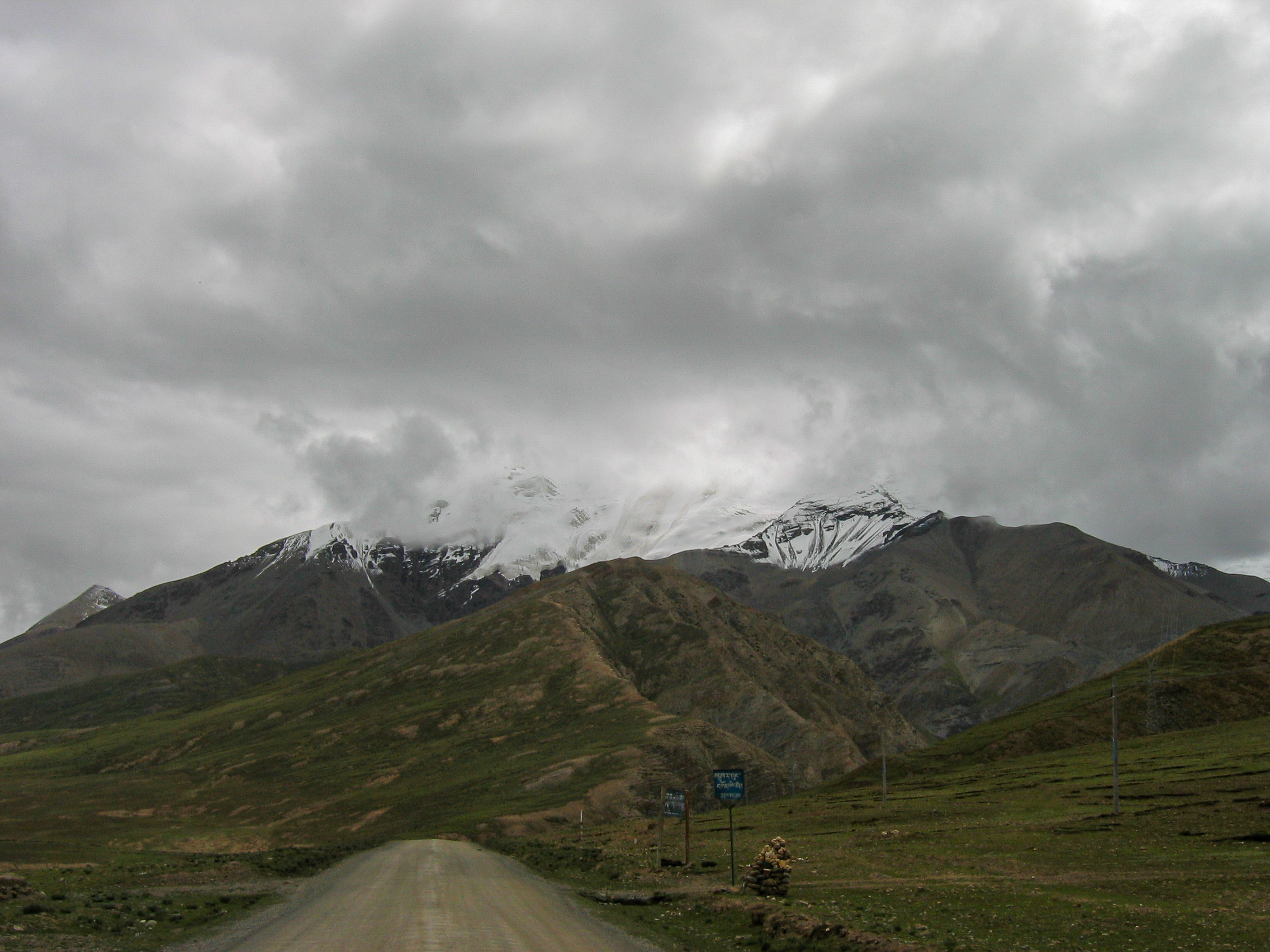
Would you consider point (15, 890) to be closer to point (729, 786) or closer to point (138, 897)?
point (138, 897)

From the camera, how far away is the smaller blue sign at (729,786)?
132 feet

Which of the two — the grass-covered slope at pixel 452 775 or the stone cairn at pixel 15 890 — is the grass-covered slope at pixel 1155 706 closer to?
the grass-covered slope at pixel 452 775

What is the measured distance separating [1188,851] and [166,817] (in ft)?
519

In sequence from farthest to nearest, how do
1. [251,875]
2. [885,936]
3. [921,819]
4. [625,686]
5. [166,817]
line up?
[625,686] → [166,817] → [921,819] → [251,875] → [885,936]

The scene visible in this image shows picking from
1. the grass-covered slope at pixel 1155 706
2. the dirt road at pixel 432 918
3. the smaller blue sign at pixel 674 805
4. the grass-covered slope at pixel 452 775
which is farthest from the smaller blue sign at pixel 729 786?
the grass-covered slope at pixel 1155 706

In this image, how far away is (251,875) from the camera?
2216 inches

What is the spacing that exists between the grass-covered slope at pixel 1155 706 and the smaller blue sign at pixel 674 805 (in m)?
95.8

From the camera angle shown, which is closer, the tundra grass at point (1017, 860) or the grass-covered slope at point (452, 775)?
the tundra grass at point (1017, 860)

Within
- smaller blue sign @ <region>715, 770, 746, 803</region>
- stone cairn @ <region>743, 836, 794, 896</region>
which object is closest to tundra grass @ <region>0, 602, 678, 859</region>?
smaller blue sign @ <region>715, 770, 746, 803</region>

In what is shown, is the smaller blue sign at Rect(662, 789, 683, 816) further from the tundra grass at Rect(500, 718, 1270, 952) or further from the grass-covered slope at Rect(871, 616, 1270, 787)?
the grass-covered slope at Rect(871, 616, 1270, 787)

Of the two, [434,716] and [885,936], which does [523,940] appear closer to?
[885,936]

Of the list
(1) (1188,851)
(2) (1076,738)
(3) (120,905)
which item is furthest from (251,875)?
(2) (1076,738)

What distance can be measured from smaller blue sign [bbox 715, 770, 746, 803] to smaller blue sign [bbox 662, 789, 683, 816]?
858cm

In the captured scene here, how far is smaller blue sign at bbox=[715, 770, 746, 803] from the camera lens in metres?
40.2
